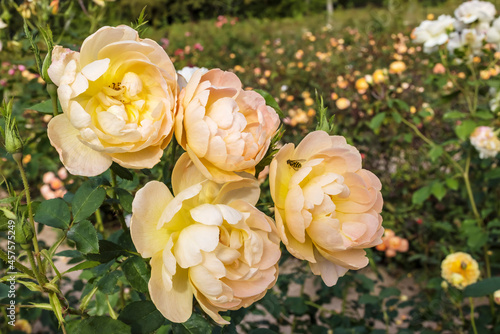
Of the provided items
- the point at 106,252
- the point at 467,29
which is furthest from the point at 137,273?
the point at 467,29

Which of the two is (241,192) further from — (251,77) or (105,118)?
(251,77)

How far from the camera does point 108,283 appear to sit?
0.47m

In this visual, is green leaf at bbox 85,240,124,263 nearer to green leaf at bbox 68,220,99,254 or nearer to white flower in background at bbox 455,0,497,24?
green leaf at bbox 68,220,99,254

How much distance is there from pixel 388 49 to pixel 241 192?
13.0 ft

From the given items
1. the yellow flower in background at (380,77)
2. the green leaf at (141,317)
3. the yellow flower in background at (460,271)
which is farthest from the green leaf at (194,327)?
the yellow flower in background at (380,77)

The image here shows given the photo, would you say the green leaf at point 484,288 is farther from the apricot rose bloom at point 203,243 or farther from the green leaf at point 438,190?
the apricot rose bloom at point 203,243

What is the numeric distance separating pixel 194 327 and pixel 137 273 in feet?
0.26

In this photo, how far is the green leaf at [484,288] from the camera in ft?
2.89

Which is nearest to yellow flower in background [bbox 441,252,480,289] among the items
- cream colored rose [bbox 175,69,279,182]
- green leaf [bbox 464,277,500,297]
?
green leaf [bbox 464,277,500,297]

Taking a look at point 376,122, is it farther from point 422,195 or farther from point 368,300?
point 368,300

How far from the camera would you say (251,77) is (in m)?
3.42

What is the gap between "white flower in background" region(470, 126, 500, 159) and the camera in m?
1.31

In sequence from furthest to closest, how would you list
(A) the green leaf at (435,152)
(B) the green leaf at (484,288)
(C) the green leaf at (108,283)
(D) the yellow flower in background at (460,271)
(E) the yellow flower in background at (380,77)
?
(E) the yellow flower in background at (380,77) < (A) the green leaf at (435,152) < (D) the yellow flower in background at (460,271) < (B) the green leaf at (484,288) < (C) the green leaf at (108,283)

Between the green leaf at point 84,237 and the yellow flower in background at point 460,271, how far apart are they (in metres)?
0.95
